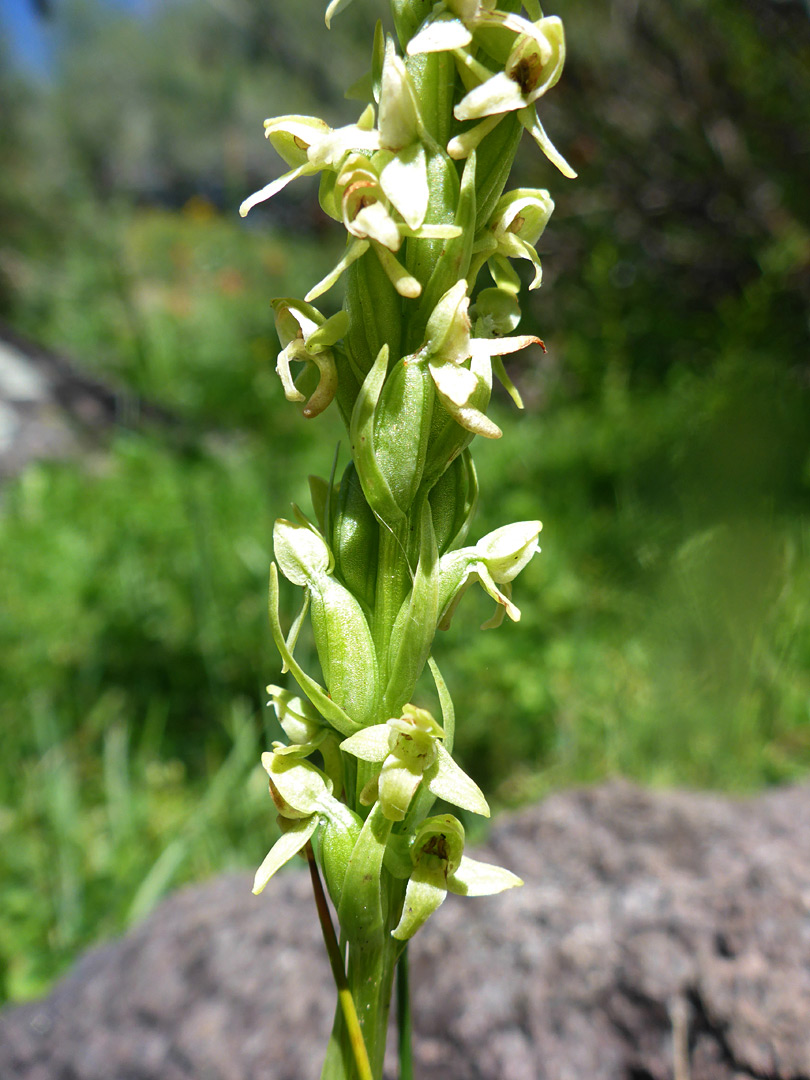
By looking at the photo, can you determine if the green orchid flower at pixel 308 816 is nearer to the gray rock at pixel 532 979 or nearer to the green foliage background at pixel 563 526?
the green foliage background at pixel 563 526

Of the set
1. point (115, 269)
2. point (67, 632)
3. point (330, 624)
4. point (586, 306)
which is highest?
point (330, 624)

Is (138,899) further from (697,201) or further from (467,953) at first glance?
(697,201)

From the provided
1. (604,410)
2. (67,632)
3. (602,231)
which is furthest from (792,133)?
(67,632)

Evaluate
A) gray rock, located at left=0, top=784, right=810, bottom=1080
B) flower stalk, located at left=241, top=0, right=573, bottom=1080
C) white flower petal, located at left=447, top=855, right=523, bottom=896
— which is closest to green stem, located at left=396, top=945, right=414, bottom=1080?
flower stalk, located at left=241, top=0, right=573, bottom=1080

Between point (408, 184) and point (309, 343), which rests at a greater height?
point (408, 184)

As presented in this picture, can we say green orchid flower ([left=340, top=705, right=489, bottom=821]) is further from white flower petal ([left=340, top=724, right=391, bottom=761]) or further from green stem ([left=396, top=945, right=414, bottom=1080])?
green stem ([left=396, top=945, right=414, bottom=1080])

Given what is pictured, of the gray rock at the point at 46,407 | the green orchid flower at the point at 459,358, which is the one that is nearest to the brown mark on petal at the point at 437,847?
the green orchid flower at the point at 459,358

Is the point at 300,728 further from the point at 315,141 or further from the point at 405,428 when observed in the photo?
the point at 315,141

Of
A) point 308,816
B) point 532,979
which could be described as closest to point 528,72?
point 308,816
